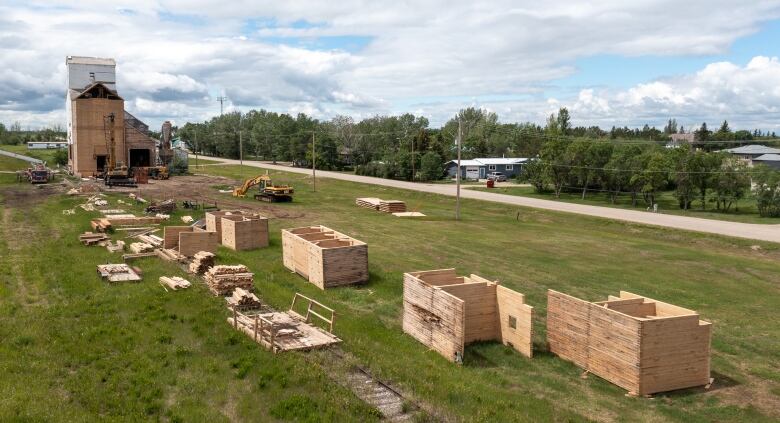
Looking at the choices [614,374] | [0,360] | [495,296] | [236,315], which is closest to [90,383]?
[0,360]

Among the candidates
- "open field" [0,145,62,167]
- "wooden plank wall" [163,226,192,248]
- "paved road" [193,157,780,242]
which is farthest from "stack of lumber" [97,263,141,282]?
"open field" [0,145,62,167]

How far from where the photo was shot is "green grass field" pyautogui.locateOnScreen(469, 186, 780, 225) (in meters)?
50.2

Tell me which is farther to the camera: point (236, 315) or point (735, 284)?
point (735, 284)

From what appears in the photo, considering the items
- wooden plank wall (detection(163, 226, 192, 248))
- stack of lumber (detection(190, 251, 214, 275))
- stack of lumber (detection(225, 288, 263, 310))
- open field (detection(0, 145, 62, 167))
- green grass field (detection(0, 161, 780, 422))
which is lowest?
green grass field (detection(0, 161, 780, 422))

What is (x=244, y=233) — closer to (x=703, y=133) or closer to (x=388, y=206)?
(x=388, y=206)

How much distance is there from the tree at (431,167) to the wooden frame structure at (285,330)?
6191cm

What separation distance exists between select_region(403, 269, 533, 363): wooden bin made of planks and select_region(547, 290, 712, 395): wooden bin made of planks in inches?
52.4

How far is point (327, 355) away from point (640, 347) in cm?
703

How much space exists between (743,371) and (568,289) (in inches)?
316

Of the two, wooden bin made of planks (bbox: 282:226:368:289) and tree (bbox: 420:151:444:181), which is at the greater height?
tree (bbox: 420:151:444:181)

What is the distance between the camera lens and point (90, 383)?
1229 cm

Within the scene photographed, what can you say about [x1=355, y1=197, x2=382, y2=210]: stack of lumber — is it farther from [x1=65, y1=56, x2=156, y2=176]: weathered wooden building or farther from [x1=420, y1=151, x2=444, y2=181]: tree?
[x1=65, y1=56, x2=156, y2=176]: weathered wooden building

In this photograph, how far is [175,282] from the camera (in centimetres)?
1984

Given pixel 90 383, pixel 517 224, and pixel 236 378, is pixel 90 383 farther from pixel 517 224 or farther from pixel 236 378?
pixel 517 224
